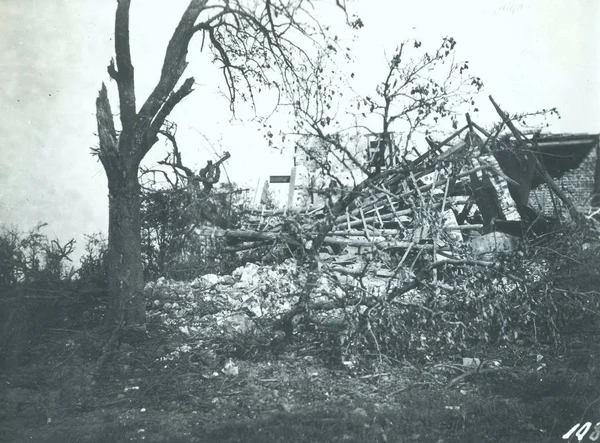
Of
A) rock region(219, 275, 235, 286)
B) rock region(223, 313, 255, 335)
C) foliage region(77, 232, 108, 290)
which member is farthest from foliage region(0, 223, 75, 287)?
rock region(219, 275, 235, 286)

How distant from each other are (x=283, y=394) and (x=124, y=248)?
10.4ft

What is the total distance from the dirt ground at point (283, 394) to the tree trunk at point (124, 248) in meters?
0.53

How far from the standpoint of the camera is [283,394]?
459 cm

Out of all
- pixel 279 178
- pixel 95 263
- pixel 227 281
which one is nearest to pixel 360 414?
pixel 227 281

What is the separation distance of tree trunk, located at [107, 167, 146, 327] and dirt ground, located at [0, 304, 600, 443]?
0.53 metres

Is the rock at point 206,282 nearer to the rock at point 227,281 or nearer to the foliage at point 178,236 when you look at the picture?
the rock at point 227,281

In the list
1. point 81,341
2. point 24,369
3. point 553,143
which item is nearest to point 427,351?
point 81,341

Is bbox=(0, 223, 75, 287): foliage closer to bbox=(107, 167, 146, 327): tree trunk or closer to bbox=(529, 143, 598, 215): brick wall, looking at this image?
bbox=(107, 167, 146, 327): tree trunk

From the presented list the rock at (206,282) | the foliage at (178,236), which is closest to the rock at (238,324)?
the rock at (206,282)

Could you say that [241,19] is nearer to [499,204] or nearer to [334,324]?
[334,324]

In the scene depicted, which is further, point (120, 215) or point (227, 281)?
point (227, 281)

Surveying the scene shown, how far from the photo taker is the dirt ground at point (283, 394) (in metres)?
3.75

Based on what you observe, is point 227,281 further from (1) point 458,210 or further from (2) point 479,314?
(1) point 458,210

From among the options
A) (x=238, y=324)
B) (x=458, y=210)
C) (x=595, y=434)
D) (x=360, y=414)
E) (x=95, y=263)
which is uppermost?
(x=458, y=210)
